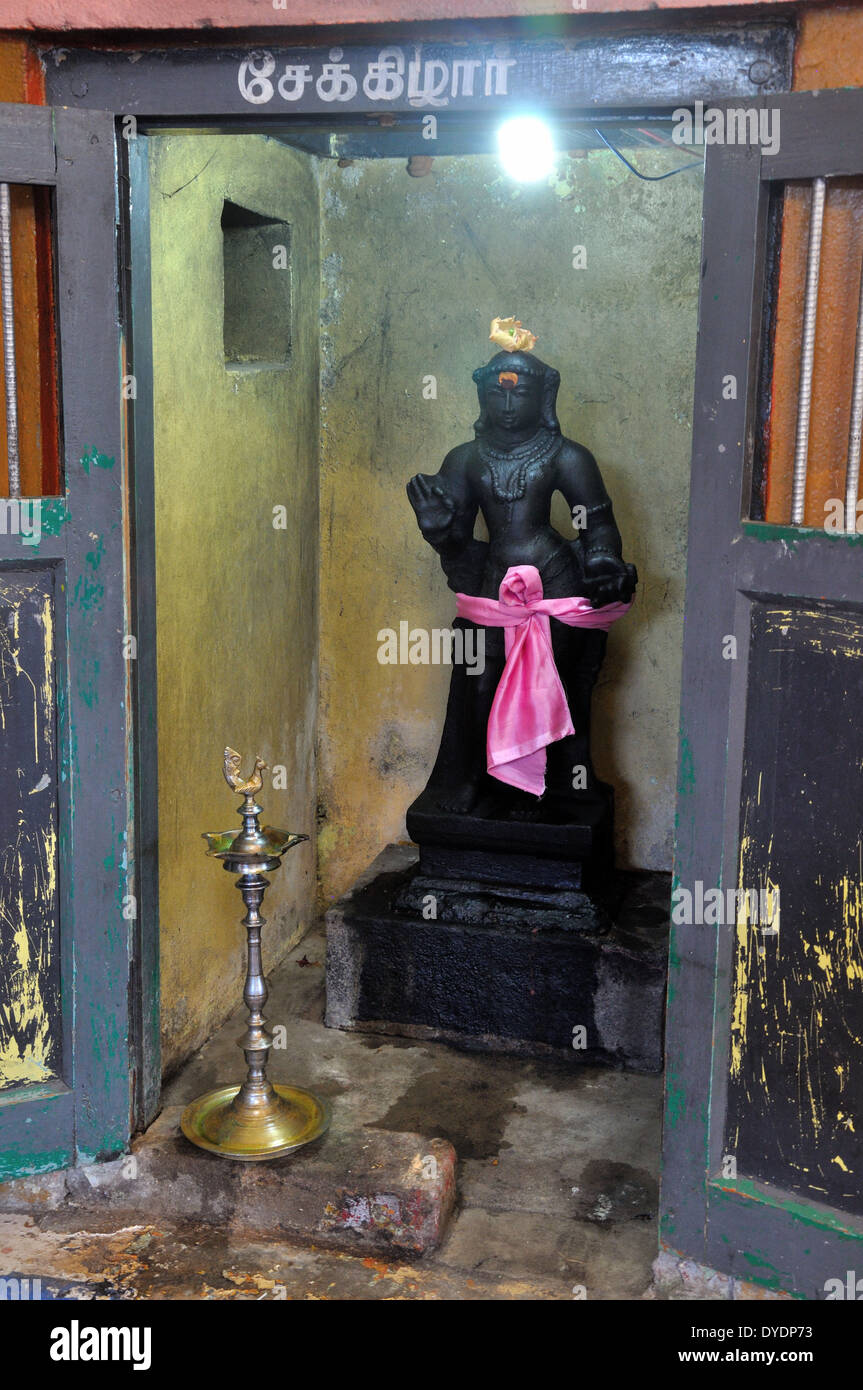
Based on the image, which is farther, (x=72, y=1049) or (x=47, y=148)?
(x=72, y=1049)

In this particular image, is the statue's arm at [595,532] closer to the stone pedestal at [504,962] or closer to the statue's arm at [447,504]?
the statue's arm at [447,504]

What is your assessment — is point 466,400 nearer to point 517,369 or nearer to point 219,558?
point 517,369

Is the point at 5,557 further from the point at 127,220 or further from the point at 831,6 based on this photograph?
the point at 831,6

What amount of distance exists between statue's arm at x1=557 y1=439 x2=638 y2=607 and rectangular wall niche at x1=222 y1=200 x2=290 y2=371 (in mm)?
1170

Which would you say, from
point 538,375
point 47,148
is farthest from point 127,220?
point 538,375

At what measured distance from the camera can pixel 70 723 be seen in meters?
3.58

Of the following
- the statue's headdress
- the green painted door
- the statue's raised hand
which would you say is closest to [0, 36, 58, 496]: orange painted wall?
the green painted door

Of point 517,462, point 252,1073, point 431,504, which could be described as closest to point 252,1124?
point 252,1073

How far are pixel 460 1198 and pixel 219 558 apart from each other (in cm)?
208

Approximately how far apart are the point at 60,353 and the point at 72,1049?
173 cm

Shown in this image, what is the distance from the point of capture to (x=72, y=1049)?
371 centimetres

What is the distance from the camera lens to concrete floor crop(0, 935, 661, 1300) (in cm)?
352

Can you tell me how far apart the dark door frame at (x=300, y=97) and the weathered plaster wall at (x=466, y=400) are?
182 cm

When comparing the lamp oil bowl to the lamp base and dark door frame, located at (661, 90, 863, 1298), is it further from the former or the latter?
dark door frame, located at (661, 90, 863, 1298)
